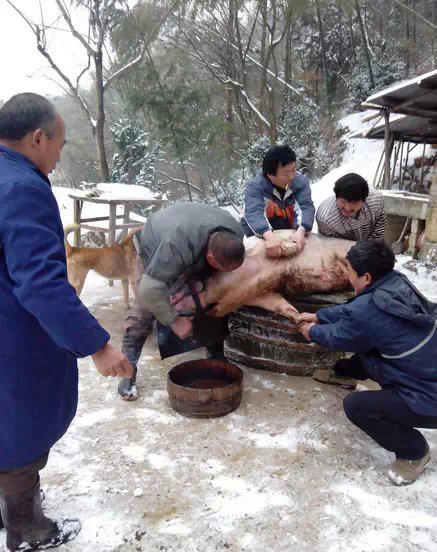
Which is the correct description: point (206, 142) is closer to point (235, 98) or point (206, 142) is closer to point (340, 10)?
point (235, 98)

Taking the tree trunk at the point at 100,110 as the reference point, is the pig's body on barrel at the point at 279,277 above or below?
below

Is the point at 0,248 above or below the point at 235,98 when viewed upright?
below

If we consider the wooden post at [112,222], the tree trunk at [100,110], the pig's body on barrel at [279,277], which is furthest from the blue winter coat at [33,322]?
the tree trunk at [100,110]

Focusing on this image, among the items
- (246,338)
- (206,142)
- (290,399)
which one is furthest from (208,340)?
(206,142)

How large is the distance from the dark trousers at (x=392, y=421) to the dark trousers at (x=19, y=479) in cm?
168

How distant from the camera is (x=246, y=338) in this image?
12.2 ft

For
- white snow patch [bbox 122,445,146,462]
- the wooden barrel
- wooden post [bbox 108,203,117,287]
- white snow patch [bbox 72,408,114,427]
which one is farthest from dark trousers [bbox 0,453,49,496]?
wooden post [bbox 108,203,117,287]

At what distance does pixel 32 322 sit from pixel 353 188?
2.51m

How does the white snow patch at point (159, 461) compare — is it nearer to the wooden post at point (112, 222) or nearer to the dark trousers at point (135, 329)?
the dark trousers at point (135, 329)

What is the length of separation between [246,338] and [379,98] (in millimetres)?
6461

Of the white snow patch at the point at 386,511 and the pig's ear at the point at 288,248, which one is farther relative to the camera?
the pig's ear at the point at 288,248

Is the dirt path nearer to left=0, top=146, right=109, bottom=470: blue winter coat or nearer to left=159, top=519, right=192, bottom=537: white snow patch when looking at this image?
left=159, top=519, right=192, bottom=537: white snow patch

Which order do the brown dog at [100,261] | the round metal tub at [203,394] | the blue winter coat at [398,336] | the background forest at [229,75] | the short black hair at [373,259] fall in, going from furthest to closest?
the background forest at [229,75] < the brown dog at [100,261] < the round metal tub at [203,394] < the short black hair at [373,259] < the blue winter coat at [398,336]

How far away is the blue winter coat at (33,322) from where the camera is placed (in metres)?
1.43
